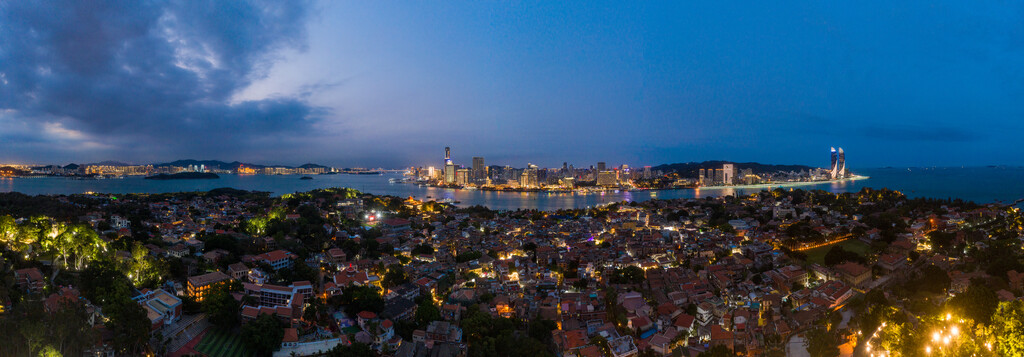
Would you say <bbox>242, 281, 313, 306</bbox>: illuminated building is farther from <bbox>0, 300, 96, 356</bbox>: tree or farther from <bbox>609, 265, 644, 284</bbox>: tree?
<bbox>609, 265, 644, 284</bbox>: tree

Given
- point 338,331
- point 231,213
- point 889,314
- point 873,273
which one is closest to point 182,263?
point 338,331

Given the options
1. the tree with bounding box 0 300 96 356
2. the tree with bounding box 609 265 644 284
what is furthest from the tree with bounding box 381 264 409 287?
the tree with bounding box 0 300 96 356

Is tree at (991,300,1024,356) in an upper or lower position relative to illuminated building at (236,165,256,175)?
lower

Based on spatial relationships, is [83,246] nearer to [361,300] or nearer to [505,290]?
[361,300]

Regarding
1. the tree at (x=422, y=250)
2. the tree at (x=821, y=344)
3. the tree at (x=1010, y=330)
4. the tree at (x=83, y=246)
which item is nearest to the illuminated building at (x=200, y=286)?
the tree at (x=83, y=246)

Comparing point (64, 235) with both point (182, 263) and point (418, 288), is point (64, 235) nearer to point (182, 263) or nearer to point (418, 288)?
point (182, 263)
